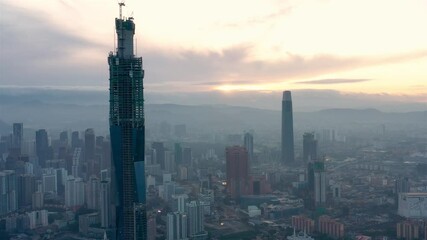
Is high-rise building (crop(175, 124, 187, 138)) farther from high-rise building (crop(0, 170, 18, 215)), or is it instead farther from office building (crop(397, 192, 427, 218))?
office building (crop(397, 192, 427, 218))

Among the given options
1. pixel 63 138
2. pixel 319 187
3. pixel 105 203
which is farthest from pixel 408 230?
pixel 63 138

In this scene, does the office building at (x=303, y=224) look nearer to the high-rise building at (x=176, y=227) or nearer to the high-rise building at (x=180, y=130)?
the high-rise building at (x=176, y=227)

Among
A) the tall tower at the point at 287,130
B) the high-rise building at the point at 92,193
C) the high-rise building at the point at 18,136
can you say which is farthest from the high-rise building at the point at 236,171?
the high-rise building at the point at 18,136

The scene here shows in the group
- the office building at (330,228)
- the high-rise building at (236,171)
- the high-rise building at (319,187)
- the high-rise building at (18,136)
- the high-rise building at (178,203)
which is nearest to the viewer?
the office building at (330,228)

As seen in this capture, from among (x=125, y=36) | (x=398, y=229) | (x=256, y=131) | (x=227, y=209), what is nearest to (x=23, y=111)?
(x=227, y=209)

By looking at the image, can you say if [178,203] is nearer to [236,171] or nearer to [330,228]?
[236,171]

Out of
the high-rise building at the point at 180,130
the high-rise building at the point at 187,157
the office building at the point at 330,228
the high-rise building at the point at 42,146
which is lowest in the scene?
the office building at the point at 330,228
